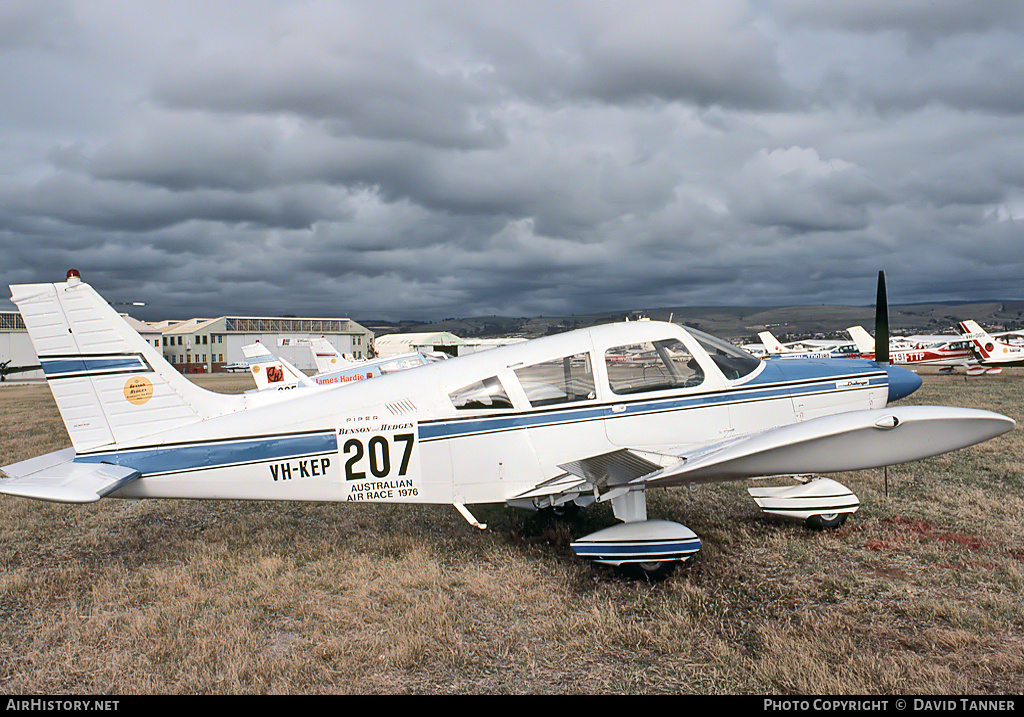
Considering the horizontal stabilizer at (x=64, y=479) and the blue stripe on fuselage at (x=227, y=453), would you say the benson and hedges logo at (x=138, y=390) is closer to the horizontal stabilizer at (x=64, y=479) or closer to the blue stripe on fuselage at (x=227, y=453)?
the blue stripe on fuselage at (x=227, y=453)

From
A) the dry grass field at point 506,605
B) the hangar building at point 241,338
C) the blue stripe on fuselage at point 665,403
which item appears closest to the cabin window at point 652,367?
the blue stripe on fuselage at point 665,403

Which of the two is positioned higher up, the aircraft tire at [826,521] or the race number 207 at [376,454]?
the race number 207 at [376,454]

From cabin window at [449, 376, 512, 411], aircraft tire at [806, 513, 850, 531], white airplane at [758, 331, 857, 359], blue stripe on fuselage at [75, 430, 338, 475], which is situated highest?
cabin window at [449, 376, 512, 411]

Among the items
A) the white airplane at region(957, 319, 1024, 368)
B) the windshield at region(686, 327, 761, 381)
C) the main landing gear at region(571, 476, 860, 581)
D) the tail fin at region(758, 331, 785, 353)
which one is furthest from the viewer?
the tail fin at region(758, 331, 785, 353)

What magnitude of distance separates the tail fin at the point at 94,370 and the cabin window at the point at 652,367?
3.99 metres

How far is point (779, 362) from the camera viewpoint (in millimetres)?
6180

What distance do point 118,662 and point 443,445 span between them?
278 centimetres

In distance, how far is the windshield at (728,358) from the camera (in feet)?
19.1

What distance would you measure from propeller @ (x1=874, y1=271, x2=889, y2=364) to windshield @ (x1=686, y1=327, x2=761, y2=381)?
1851mm

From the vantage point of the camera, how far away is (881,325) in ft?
23.0

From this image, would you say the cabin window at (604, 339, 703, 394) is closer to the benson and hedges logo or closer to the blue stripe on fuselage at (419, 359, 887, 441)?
the blue stripe on fuselage at (419, 359, 887, 441)

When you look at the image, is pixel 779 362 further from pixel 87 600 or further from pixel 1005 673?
pixel 87 600

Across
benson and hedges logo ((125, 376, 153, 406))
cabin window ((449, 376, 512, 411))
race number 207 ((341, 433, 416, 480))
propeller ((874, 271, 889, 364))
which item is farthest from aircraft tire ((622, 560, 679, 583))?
benson and hedges logo ((125, 376, 153, 406))

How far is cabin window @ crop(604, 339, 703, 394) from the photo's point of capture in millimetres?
5668
